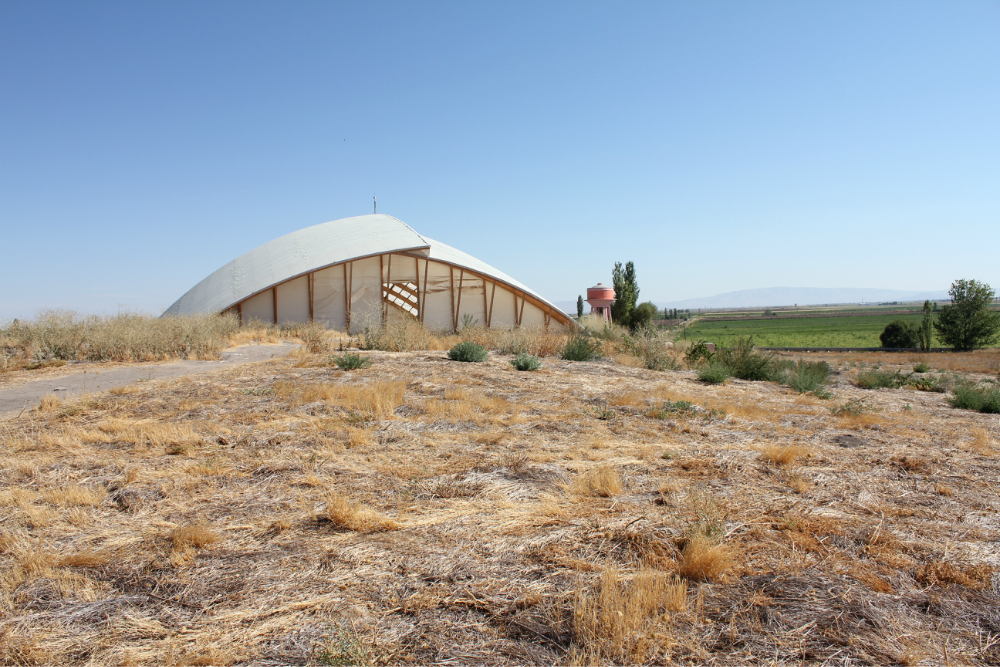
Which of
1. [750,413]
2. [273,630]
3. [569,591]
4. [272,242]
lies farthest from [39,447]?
[272,242]

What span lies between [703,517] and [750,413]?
15.6ft

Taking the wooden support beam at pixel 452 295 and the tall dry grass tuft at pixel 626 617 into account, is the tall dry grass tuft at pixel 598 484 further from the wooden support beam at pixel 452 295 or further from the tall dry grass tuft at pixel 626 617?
the wooden support beam at pixel 452 295

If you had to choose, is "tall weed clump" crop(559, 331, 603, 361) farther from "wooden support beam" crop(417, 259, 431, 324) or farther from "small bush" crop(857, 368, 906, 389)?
"wooden support beam" crop(417, 259, 431, 324)

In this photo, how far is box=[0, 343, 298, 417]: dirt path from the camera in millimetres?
7828

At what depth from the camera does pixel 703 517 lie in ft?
12.0

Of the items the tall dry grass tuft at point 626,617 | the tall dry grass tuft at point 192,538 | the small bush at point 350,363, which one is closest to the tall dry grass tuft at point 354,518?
the tall dry grass tuft at point 192,538

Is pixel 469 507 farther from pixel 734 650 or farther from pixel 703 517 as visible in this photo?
pixel 734 650

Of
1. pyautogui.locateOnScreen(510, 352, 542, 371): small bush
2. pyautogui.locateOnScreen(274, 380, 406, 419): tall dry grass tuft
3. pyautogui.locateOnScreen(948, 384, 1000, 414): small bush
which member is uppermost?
pyautogui.locateOnScreen(510, 352, 542, 371): small bush

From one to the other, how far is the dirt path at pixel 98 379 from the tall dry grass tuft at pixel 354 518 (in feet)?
19.2

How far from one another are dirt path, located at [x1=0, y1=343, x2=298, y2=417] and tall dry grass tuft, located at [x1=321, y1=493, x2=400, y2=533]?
5863mm

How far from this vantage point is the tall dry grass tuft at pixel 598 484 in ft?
14.5

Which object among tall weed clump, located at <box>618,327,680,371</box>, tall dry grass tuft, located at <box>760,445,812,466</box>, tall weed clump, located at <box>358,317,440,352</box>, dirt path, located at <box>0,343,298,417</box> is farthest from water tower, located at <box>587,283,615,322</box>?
tall dry grass tuft, located at <box>760,445,812,466</box>

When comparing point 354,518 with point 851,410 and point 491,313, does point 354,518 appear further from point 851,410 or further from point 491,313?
point 491,313

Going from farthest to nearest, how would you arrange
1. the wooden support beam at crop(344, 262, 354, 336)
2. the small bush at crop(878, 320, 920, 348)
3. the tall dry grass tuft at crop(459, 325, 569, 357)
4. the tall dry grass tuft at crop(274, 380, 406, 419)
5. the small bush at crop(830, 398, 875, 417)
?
the small bush at crop(878, 320, 920, 348), the wooden support beam at crop(344, 262, 354, 336), the tall dry grass tuft at crop(459, 325, 569, 357), the small bush at crop(830, 398, 875, 417), the tall dry grass tuft at crop(274, 380, 406, 419)
